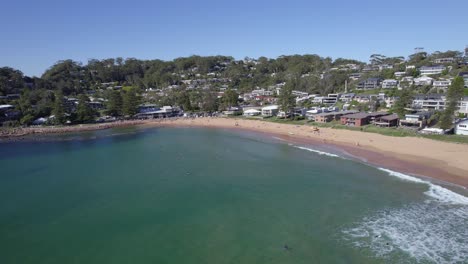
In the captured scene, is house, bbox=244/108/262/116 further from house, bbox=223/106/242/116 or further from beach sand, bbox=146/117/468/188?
beach sand, bbox=146/117/468/188

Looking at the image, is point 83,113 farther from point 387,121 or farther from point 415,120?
point 415,120

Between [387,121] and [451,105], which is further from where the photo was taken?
[387,121]

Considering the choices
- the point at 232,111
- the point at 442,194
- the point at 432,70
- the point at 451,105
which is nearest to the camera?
the point at 442,194

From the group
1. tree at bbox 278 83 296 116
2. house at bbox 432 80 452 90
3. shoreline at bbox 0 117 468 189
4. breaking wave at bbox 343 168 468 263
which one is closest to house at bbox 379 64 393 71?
house at bbox 432 80 452 90

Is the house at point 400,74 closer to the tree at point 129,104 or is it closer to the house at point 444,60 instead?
the house at point 444,60

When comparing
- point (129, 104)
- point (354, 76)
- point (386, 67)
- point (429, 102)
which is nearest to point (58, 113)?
point (129, 104)

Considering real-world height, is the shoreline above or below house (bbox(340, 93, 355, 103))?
below

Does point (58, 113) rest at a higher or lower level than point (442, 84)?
lower

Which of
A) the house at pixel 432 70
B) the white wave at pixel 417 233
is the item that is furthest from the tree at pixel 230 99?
the white wave at pixel 417 233
